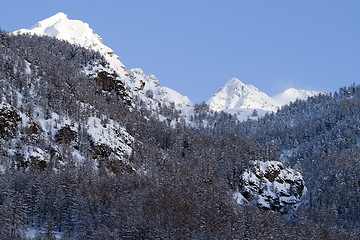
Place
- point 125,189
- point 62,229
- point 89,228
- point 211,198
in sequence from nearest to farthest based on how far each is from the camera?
point 89,228, point 62,229, point 211,198, point 125,189

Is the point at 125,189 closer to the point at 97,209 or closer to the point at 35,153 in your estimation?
the point at 97,209

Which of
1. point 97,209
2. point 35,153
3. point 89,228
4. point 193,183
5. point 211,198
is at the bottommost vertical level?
point 89,228

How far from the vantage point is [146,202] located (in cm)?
14850

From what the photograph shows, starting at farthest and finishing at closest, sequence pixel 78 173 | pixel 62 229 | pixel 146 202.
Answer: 1. pixel 78 173
2. pixel 146 202
3. pixel 62 229

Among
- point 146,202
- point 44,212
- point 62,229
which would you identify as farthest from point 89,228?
point 146,202

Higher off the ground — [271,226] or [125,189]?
[125,189]

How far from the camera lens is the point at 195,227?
123 metres

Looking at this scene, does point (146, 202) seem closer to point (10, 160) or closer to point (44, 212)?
point (44, 212)

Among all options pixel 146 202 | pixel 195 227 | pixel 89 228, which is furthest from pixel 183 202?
pixel 89 228

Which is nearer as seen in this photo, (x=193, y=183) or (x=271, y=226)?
(x=271, y=226)

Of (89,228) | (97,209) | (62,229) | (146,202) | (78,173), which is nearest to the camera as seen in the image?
(89,228)

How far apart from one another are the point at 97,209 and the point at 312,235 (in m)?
70.3

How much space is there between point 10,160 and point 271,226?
11558 centimetres

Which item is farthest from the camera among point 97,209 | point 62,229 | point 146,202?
point 146,202
